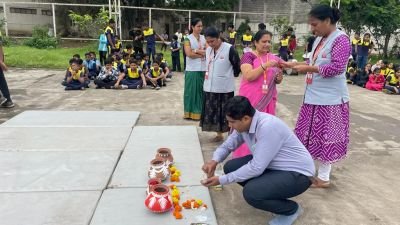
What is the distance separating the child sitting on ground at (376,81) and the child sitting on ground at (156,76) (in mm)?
5255

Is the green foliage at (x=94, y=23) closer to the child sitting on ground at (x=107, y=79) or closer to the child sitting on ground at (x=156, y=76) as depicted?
the child sitting on ground at (x=107, y=79)

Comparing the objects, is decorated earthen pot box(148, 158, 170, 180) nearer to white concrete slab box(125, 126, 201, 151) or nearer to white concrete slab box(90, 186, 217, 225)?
white concrete slab box(90, 186, 217, 225)

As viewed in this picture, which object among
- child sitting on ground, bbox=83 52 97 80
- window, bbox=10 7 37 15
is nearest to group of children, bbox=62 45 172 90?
child sitting on ground, bbox=83 52 97 80

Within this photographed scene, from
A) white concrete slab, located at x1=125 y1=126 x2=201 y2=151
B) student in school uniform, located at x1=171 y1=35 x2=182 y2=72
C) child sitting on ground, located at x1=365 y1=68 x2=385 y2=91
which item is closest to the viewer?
white concrete slab, located at x1=125 y1=126 x2=201 y2=151

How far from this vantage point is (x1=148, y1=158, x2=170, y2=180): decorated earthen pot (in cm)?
337

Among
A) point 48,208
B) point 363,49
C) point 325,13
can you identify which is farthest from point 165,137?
point 363,49

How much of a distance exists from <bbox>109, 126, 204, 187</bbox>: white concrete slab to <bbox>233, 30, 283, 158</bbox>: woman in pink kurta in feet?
1.80

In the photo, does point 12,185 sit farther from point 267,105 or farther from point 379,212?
point 379,212

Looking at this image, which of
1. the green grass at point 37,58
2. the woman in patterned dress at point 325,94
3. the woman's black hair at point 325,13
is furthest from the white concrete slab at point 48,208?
the green grass at point 37,58

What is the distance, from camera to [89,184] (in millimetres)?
3404

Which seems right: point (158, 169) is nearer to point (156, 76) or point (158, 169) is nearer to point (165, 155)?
point (165, 155)

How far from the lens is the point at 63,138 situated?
466 centimetres

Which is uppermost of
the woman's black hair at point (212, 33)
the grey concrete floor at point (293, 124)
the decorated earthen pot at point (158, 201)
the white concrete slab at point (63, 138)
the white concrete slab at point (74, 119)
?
the woman's black hair at point (212, 33)

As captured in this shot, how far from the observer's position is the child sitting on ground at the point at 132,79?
8430 millimetres
